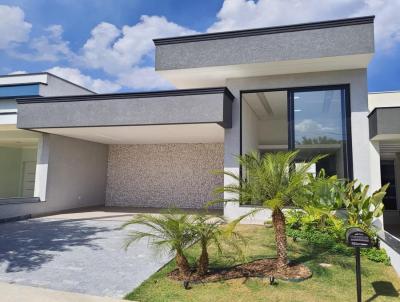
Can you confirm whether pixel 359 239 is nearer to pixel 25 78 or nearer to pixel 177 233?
pixel 177 233

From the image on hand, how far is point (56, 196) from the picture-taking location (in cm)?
1425

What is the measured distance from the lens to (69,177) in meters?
15.0

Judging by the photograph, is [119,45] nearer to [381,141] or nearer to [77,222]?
[77,222]

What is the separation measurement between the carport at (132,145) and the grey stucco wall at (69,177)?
0.05 m

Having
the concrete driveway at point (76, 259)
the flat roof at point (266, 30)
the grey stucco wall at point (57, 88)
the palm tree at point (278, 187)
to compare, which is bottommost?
the concrete driveway at point (76, 259)

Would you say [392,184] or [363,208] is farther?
[392,184]

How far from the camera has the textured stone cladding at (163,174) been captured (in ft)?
54.9

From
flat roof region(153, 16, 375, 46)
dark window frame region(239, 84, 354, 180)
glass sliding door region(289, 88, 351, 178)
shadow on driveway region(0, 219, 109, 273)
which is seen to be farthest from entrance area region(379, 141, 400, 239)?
shadow on driveway region(0, 219, 109, 273)

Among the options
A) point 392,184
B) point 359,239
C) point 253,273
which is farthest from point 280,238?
point 392,184

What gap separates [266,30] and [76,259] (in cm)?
917

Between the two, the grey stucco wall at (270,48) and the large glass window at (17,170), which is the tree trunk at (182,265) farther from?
the large glass window at (17,170)

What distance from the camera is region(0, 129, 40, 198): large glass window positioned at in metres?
19.7

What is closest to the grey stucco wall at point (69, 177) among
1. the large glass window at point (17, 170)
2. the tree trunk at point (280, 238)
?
the large glass window at point (17, 170)

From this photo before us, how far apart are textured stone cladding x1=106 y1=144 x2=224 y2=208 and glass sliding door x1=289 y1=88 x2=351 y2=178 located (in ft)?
20.0
